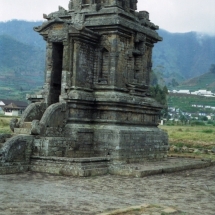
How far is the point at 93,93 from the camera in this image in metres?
14.6

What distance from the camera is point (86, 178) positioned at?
10938mm

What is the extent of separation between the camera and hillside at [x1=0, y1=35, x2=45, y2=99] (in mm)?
153000

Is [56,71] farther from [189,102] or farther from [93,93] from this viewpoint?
[189,102]

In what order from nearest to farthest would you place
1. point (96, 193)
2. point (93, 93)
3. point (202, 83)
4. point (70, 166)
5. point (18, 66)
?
point (96, 193)
point (70, 166)
point (93, 93)
point (202, 83)
point (18, 66)

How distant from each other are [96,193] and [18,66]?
575 feet

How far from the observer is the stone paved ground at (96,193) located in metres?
7.38

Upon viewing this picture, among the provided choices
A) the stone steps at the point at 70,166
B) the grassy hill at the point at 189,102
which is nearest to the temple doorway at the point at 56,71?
the stone steps at the point at 70,166

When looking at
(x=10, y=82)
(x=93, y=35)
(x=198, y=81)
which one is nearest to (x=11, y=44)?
(x=10, y=82)

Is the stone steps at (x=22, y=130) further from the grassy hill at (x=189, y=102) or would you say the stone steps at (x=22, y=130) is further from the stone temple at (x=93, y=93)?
the grassy hill at (x=189, y=102)

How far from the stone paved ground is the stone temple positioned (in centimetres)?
187

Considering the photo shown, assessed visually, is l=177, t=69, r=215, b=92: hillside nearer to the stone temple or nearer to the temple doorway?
the stone temple

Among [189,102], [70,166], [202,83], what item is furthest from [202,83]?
[70,166]

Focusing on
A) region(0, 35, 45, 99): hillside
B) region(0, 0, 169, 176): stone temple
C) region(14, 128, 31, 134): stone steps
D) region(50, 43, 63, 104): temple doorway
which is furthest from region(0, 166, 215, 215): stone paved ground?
region(0, 35, 45, 99): hillside

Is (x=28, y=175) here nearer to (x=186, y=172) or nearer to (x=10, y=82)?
(x=186, y=172)
